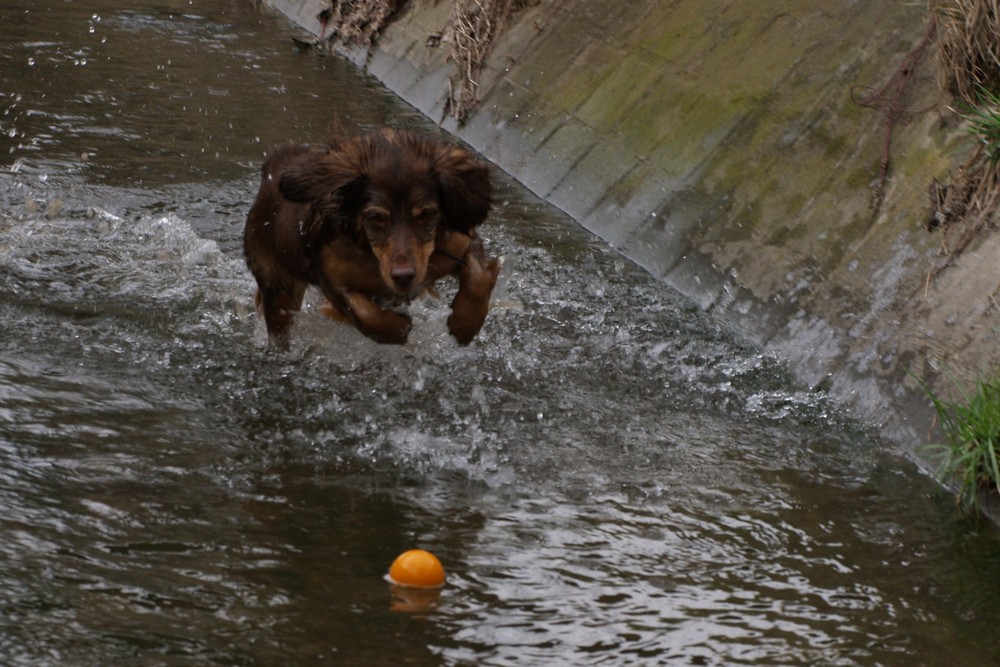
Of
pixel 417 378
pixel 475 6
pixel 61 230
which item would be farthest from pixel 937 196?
pixel 475 6

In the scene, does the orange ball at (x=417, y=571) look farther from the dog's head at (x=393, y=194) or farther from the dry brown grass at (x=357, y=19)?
the dry brown grass at (x=357, y=19)

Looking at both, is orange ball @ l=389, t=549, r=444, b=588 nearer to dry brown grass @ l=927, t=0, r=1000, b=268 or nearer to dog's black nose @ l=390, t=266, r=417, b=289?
dog's black nose @ l=390, t=266, r=417, b=289

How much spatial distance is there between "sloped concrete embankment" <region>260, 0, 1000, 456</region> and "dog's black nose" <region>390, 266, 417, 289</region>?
2.29 meters

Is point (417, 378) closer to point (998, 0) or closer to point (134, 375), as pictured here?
point (134, 375)

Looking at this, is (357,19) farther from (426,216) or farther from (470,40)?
(426,216)

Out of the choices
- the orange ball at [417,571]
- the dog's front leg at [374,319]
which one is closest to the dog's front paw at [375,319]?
the dog's front leg at [374,319]

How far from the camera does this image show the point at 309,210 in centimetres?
680

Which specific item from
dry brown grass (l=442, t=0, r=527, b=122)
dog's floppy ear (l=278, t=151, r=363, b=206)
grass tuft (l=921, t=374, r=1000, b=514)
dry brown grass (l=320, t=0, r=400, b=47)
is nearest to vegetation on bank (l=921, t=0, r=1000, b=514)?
grass tuft (l=921, t=374, r=1000, b=514)

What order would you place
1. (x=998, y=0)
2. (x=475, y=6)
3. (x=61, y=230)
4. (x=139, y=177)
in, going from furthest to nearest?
(x=475, y=6) < (x=139, y=177) < (x=61, y=230) < (x=998, y=0)

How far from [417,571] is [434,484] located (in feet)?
3.43

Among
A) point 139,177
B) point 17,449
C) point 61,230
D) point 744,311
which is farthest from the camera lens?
point 139,177

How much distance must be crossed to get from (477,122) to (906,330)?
20.8 feet

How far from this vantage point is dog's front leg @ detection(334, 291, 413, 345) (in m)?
6.93

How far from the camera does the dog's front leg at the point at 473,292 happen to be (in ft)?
22.8
